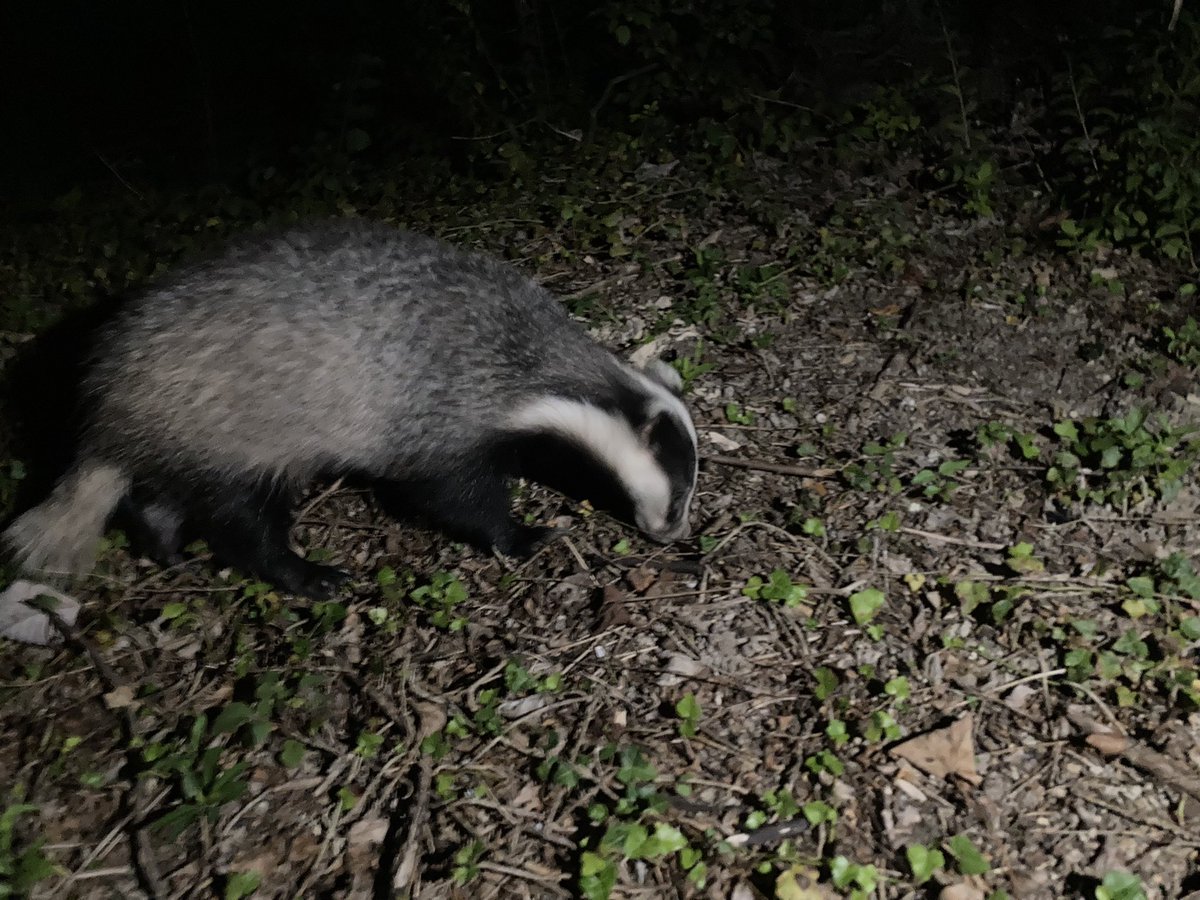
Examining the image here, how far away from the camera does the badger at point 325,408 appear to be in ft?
10.1

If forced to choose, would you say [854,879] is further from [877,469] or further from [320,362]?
[320,362]

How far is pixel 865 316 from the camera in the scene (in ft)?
13.6

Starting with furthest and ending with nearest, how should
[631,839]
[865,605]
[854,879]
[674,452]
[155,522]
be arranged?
[155,522] → [674,452] → [865,605] → [631,839] → [854,879]

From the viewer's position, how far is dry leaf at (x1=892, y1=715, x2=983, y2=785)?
2.42m

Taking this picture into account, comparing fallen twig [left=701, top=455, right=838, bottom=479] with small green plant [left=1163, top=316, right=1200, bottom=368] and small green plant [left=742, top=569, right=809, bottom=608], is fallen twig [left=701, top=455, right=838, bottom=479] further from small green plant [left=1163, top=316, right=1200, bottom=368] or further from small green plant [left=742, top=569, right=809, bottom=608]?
small green plant [left=1163, top=316, right=1200, bottom=368]

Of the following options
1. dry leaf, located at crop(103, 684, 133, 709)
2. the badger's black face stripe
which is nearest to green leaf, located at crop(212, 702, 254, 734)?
dry leaf, located at crop(103, 684, 133, 709)

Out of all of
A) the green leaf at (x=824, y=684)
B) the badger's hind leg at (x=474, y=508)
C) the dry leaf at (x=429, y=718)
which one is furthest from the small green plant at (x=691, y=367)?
the dry leaf at (x=429, y=718)

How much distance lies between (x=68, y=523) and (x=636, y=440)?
1962 millimetres

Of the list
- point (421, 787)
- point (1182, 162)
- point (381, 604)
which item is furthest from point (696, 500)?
point (1182, 162)

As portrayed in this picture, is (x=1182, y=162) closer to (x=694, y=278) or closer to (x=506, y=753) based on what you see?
(x=694, y=278)

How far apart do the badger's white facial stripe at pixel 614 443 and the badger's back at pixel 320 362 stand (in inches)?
2.7

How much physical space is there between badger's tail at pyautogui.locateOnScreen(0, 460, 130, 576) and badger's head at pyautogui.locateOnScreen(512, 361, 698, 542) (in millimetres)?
1449

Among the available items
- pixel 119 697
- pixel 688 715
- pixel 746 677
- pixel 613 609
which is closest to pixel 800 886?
pixel 688 715

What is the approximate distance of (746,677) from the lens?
9.01ft
